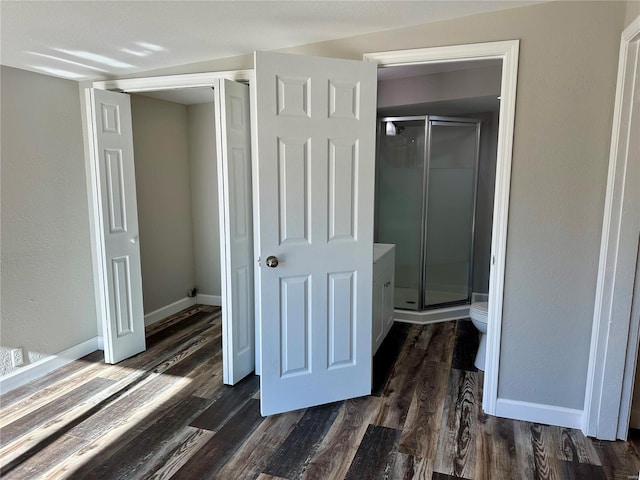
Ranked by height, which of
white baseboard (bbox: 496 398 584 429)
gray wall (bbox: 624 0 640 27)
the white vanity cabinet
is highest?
gray wall (bbox: 624 0 640 27)

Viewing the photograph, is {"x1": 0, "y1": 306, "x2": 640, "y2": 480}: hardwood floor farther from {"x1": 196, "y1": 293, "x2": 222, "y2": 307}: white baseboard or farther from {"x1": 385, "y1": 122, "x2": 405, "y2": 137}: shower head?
{"x1": 385, "y1": 122, "x2": 405, "y2": 137}: shower head

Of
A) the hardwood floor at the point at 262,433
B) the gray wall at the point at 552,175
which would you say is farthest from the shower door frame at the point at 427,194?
the gray wall at the point at 552,175

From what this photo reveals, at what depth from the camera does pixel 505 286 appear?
238 centimetres

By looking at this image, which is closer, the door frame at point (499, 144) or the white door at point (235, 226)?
the door frame at point (499, 144)

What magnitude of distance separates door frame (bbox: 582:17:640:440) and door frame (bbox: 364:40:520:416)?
0.46 metres

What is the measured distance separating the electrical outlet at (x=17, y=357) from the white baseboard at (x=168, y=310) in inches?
45.1

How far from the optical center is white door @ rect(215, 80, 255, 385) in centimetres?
264

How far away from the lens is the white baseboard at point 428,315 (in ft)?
13.2

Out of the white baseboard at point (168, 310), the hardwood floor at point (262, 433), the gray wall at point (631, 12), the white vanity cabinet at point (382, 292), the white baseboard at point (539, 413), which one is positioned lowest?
the hardwood floor at point (262, 433)

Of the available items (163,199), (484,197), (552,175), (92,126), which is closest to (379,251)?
(552,175)

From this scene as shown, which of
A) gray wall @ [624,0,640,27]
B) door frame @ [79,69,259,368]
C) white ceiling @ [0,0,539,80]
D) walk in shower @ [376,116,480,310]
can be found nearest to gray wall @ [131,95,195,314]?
door frame @ [79,69,259,368]

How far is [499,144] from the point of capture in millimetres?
2324

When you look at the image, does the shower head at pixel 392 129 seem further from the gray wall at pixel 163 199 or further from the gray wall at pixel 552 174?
the gray wall at pixel 163 199

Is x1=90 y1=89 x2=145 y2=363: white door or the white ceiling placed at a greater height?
the white ceiling
